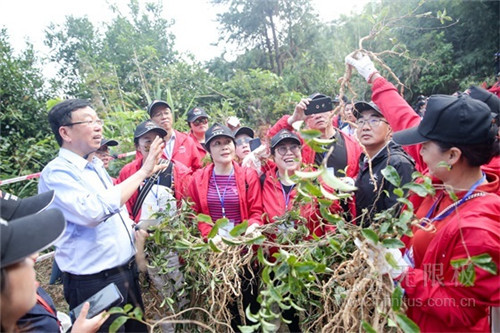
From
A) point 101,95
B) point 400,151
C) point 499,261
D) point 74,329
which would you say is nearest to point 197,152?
point 400,151

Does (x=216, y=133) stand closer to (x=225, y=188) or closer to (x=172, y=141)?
(x=225, y=188)

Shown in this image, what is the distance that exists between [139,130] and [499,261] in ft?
8.38

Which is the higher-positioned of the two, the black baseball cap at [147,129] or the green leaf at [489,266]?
the black baseball cap at [147,129]

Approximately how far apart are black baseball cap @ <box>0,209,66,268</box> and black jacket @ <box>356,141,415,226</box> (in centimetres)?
157

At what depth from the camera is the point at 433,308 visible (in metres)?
1.31

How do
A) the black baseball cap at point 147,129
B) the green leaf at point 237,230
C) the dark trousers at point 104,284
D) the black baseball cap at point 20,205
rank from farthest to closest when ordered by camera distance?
the black baseball cap at point 147,129, the dark trousers at point 104,284, the black baseball cap at point 20,205, the green leaf at point 237,230

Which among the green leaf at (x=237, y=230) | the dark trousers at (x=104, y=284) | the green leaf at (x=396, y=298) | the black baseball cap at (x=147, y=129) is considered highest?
the black baseball cap at (x=147, y=129)

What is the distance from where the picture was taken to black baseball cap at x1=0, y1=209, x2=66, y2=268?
0.97 m

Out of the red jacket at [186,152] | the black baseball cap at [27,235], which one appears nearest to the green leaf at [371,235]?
the black baseball cap at [27,235]

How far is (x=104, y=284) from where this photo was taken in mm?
2033

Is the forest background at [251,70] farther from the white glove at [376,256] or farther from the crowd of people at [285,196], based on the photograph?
the white glove at [376,256]

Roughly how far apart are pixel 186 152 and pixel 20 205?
7.22 ft

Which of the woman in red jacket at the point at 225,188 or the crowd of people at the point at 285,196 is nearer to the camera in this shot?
the crowd of people at the point at 285,196

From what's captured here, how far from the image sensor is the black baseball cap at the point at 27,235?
97 centimetres
